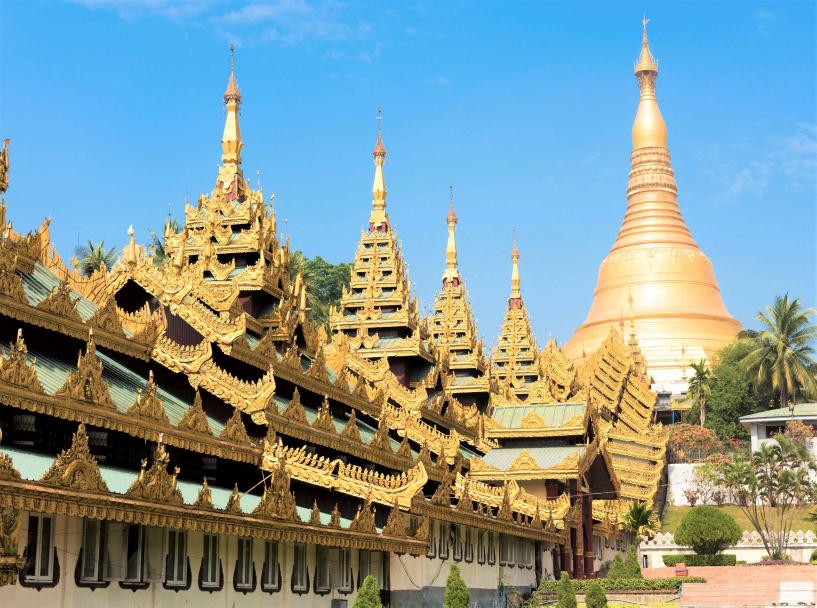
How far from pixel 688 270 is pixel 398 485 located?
268 feet

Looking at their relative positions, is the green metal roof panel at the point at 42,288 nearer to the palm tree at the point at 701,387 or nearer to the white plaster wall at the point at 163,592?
the white plaster wall at the point at 163,592

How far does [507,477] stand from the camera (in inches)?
1761

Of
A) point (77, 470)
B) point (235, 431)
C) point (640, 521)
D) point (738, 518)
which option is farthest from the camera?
point (738, 518)

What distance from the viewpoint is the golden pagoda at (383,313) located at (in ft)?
155

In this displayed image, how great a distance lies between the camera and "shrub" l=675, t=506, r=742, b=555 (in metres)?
50.2

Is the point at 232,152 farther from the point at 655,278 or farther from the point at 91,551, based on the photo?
the point at 655,278

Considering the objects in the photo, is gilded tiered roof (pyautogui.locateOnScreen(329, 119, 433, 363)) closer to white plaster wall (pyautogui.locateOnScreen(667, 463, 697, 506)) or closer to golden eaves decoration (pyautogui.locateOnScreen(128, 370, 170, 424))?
golden eaves decoration (pyautogui.locateOnScreen(128, 370, 170, 424))

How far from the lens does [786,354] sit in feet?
275

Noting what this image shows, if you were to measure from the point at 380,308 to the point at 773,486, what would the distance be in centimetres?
Result: 2129

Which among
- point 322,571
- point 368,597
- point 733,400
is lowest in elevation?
point 368,597

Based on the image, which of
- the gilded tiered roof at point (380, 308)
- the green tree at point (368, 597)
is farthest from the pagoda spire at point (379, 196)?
the green tree at point (368, 597)

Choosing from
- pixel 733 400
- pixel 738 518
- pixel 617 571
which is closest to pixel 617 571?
pixel 617 571

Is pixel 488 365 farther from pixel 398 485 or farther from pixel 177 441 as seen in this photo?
pixel 177 441

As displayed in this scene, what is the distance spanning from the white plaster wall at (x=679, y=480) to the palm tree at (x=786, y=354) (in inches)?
516
